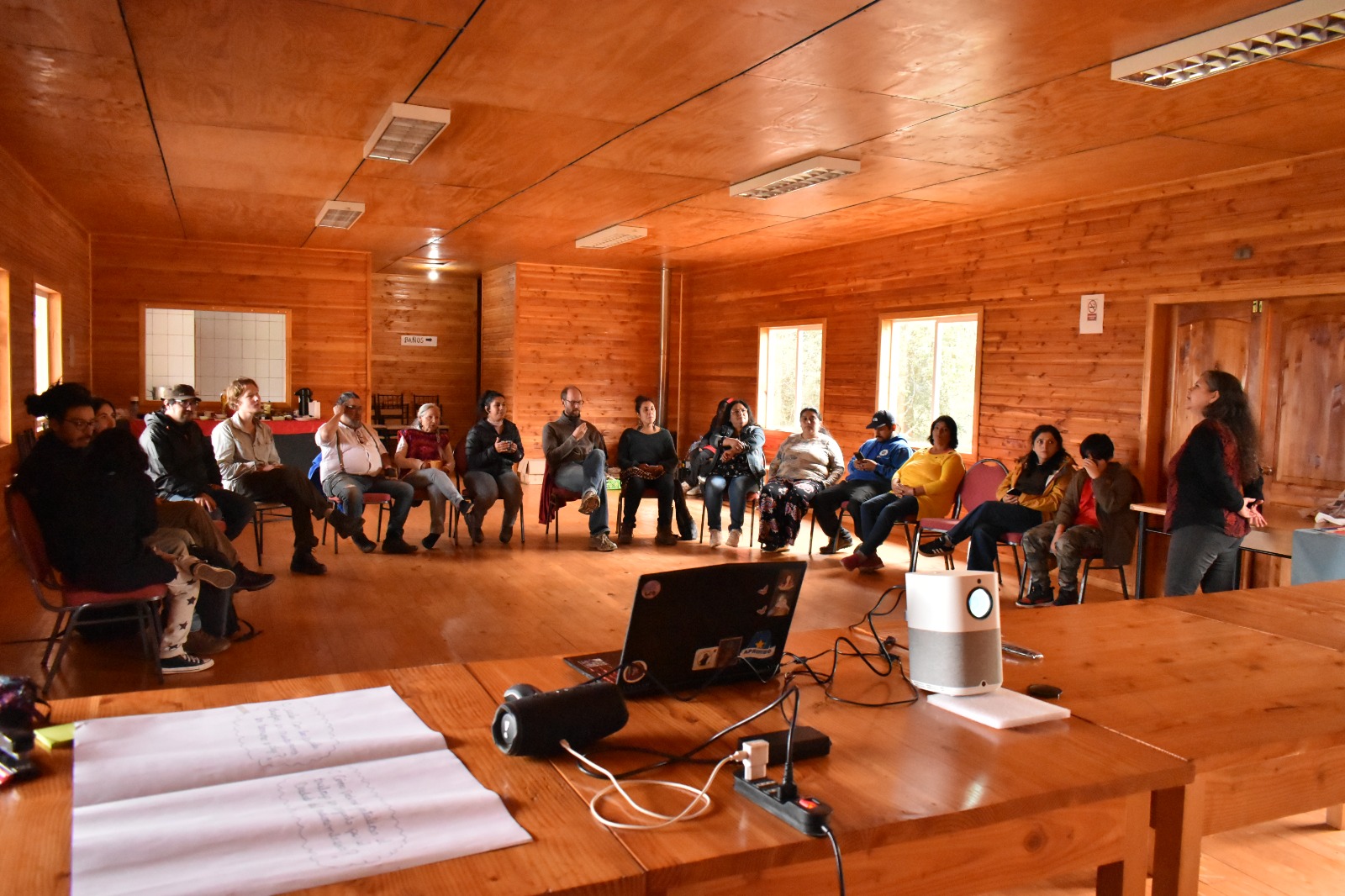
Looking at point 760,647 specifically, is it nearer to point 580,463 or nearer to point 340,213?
point 580,463

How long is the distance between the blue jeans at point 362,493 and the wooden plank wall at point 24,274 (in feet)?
6.30

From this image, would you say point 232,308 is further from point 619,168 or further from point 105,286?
point 619,168

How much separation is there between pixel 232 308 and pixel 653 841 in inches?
404

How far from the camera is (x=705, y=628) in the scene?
6.08 feet

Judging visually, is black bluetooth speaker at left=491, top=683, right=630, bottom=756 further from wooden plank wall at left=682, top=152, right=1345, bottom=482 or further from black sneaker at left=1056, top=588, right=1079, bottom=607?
wooden plank wall at left=682, top=152, right=1345, bottom=482

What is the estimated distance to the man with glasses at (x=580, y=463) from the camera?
7730mm

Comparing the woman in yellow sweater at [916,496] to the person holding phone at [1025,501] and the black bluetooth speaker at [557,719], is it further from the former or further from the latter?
the black bluetooth speaker at [557,719]

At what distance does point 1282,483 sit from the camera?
5832 millimetres

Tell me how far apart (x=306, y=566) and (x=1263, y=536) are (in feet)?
18.5

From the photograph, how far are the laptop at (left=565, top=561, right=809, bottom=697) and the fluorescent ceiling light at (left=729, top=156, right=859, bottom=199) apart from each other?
4.41m

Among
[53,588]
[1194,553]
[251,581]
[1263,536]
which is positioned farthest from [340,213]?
[1263,536]

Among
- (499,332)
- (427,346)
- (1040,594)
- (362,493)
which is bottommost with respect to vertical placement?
(1040,594)

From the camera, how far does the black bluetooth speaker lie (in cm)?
153

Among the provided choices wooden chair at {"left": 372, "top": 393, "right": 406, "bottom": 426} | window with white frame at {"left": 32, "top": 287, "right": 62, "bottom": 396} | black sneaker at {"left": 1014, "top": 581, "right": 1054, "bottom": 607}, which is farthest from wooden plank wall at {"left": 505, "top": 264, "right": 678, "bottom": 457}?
black sneaker at {"left": 1014, "top": 581, "right": 1054, "bottom": 607}
